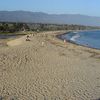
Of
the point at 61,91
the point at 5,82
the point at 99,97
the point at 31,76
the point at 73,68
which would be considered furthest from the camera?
the point at 73,68

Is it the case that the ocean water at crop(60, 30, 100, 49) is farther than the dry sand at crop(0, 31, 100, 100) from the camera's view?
Yes

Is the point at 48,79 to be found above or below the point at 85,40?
above

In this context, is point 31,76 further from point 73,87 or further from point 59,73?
point 73,87

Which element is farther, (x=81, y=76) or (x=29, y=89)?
(x=81, y=76)

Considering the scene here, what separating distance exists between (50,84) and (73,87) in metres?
1.16

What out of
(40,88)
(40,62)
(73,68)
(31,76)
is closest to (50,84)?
(40,88)

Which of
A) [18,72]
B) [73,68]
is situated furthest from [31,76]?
[73,68]

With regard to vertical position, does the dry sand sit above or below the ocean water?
above

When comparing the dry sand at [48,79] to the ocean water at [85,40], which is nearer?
the dry sand at [48,79]

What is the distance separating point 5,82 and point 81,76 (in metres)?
4.42

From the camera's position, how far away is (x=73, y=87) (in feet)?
45.7

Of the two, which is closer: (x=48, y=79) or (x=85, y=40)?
(x=48, y=79)

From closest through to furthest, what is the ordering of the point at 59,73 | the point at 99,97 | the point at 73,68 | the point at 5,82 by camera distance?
the point at 99,97 < the point at 5,82 < the point at 59,73 < the point at 73,68

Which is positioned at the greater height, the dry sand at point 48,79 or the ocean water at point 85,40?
the dry sand at point 48,79
